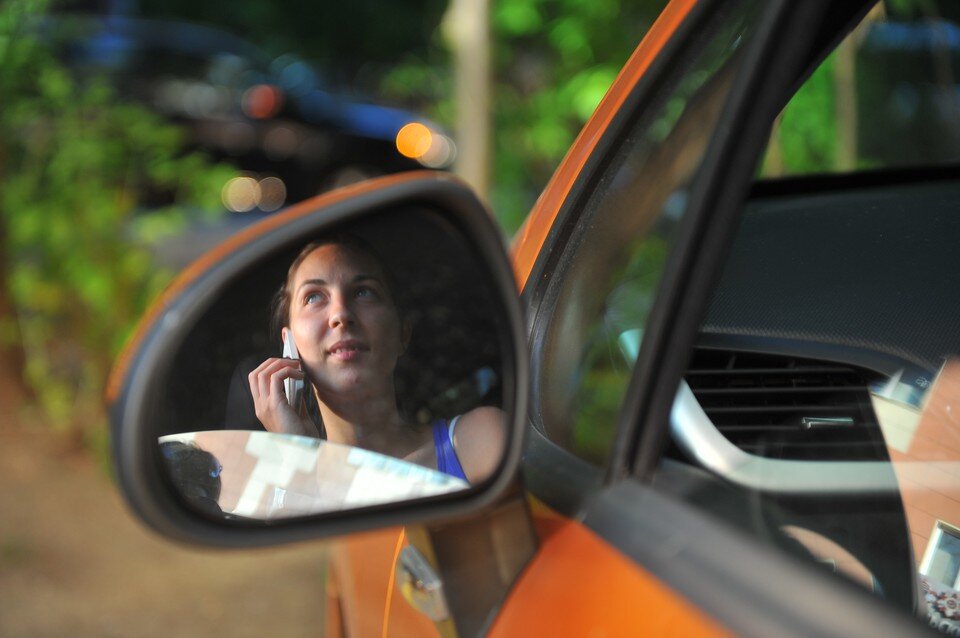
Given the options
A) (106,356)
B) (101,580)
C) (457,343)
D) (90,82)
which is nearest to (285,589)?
(101,580)

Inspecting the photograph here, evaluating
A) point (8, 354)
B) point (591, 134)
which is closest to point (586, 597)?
point (591, 134)

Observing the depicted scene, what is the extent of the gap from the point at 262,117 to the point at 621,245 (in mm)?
9571

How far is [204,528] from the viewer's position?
125cm

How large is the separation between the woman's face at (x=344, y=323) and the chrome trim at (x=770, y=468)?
1.13 ft

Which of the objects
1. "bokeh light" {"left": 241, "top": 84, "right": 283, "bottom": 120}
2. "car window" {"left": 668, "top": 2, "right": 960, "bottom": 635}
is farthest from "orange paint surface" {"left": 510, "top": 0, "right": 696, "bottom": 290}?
"bokeh light" {"left": 241, "top": 84, "right": 283, "bottom": 120}

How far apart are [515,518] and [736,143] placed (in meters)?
0.50

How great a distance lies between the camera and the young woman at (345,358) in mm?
1260

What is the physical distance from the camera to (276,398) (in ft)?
4.12

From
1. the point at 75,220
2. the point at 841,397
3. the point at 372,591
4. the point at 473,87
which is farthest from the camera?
the point at 75,220

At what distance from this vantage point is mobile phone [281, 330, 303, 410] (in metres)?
1.25

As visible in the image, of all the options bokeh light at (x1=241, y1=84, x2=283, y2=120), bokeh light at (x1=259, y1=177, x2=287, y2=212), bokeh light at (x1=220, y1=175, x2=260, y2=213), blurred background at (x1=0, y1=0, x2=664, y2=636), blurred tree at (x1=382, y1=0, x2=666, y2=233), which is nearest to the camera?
blurred background at (x1=0, y1=0, x2=664, y2=636)

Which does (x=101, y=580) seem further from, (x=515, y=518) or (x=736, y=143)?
(x=736, y=143)

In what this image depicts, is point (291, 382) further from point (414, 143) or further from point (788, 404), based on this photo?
point (414, 143)

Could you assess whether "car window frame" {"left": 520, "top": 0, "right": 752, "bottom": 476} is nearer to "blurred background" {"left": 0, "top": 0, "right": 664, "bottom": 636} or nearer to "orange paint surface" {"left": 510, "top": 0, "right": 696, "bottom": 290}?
"orange paint surface" {"left": 510, "top": 0, "right": 696, "bottom": 290}
